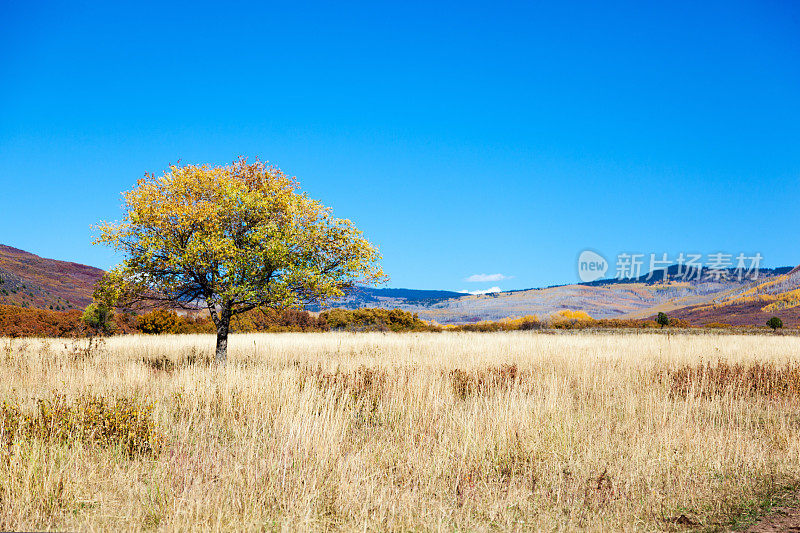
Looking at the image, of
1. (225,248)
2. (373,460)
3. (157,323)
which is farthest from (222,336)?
(157,323)

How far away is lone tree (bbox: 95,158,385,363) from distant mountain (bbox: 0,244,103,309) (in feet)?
254

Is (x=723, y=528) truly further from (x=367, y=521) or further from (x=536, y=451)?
(x=367, y=521)

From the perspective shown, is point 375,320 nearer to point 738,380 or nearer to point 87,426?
point 738,380

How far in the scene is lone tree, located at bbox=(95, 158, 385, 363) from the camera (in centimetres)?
1196

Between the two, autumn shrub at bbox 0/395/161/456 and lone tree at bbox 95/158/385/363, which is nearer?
autumn shrub at bbox 0/395/161/456

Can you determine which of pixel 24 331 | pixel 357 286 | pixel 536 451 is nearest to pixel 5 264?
pixel 24 331

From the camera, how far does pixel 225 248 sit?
463 inches

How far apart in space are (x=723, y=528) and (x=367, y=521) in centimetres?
317

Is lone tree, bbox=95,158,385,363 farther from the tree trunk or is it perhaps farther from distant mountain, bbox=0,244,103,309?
distant mountain, bbox=0,244,103,309

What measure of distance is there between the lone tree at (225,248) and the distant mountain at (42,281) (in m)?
77.6

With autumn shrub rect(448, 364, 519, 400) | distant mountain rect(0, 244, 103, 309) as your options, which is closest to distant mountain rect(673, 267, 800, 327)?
autumn shrub rect(448, 364, 519, 400)

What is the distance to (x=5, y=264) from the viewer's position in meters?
125

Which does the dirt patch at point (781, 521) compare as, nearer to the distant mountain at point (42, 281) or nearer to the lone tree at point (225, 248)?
the lone tree at point (225, 248)

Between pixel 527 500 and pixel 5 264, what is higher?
pixel 5 264
